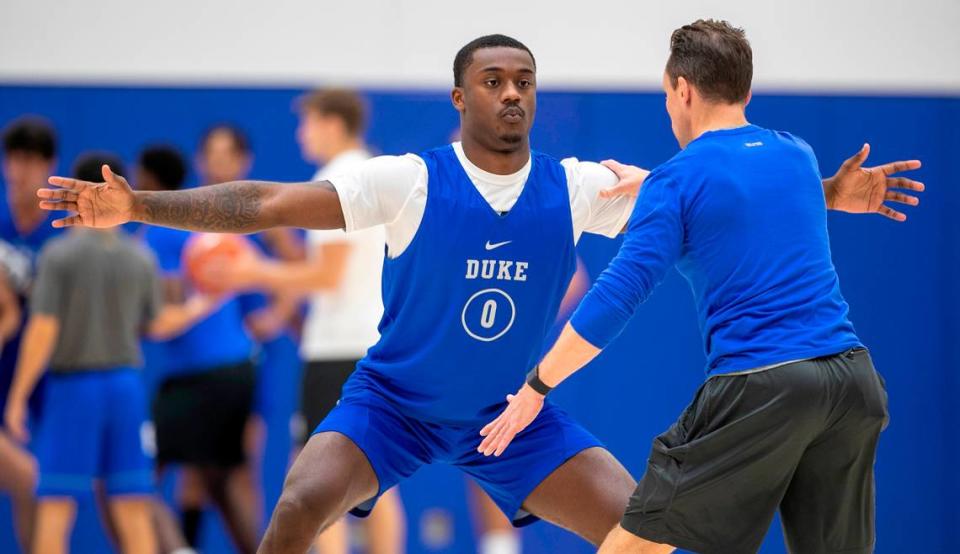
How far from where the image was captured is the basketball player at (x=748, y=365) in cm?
356

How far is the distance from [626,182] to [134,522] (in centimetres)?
367

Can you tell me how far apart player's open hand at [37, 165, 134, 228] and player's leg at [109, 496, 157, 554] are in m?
3.15

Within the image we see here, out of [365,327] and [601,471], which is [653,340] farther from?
[601,471]

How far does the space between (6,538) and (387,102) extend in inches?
140

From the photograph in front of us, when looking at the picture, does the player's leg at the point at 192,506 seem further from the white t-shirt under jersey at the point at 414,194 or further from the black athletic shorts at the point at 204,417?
the white t-shirt under jersey at the point at 414,194

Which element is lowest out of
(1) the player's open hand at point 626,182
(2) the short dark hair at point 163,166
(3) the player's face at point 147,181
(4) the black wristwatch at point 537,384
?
(4) the black wristwatch at point 537,384

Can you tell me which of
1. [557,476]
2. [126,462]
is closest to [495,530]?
[126,462]

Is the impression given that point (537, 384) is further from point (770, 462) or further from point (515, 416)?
point (770, 462)

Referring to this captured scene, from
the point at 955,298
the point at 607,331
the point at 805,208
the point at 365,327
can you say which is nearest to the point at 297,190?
the point at 607,331

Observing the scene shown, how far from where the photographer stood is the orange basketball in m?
6.93

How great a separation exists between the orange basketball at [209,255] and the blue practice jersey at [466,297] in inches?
112

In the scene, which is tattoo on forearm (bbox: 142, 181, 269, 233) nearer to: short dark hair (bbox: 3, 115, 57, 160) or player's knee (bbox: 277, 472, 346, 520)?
player's knee (bbox: 277, 472, 346, 520)

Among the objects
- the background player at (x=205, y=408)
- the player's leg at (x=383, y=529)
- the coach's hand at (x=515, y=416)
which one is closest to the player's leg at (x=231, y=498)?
the background player at (x=205, y=408)

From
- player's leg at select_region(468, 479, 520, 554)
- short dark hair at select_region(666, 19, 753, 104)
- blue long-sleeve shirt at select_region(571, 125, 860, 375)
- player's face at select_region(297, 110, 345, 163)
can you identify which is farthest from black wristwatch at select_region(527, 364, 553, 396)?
player's face at select_region(297, 110, 345, 163)
